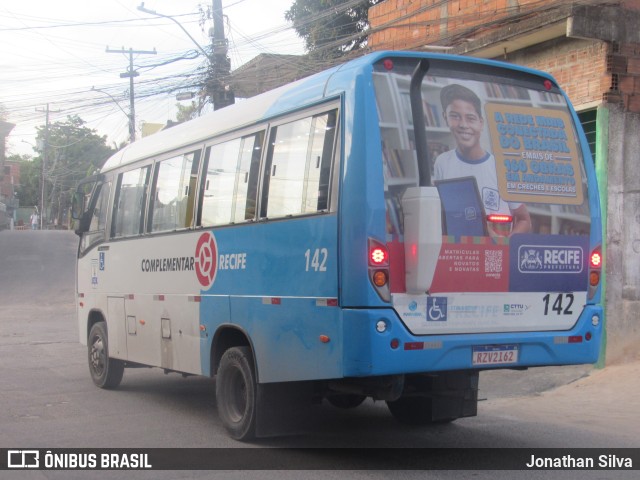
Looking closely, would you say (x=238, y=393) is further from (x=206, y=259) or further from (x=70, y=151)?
(x=70, y=151)

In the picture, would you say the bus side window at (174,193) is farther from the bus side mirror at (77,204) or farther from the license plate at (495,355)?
the license plate at (495,355)

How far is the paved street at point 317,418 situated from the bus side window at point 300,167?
2.14 metres

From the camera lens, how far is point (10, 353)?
14.6m

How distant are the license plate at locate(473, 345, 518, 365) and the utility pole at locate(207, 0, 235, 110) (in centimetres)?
1606

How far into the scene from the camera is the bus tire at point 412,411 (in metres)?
8.19

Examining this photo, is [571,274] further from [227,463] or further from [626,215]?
[626,215]

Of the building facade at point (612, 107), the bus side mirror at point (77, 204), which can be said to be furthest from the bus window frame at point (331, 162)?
the building facade at point (612, 107)

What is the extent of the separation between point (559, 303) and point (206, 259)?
339 cm

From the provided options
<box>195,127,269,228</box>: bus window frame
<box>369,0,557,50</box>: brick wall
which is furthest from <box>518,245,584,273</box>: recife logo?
<box>369,0,557,50</box>: brick wall

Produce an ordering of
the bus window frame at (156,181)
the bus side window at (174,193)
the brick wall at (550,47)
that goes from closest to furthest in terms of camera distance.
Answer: the bus window frame at (156,181) < the bus side window at (174,193) < the brick wall at (550,47)

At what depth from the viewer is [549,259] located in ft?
21.9

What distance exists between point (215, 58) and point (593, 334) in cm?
1668

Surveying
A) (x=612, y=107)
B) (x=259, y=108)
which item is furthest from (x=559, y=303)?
(x=612, y=107)

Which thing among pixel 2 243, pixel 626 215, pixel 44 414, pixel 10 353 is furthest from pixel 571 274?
pixel 2 243
